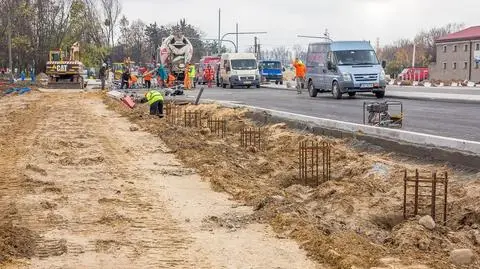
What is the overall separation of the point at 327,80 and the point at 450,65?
2247 inches

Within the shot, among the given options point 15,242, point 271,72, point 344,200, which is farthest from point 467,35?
point 15,242

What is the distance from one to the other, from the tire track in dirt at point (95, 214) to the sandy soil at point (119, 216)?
0.01 m

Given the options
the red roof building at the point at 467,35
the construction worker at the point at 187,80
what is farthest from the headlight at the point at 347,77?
the red roof building at the point at 467,35

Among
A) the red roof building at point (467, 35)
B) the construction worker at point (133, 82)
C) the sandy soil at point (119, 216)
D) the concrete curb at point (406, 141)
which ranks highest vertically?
Answer: the red roof building at point (467, 35)

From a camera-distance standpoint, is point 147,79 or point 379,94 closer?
point 379,94

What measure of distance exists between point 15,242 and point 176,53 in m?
27.8

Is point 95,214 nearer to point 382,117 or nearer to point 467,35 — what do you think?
point 382,117

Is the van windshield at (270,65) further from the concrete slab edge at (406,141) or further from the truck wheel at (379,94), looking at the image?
the concrete slab edge at (406,141)

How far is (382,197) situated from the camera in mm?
8305

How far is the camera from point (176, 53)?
33281 millimetres

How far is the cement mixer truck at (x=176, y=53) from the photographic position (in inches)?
1298

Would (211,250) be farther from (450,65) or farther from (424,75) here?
(450,65)

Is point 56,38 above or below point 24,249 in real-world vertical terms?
above

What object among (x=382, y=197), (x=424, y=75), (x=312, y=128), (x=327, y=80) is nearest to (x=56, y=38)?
(x=424, y=75)
